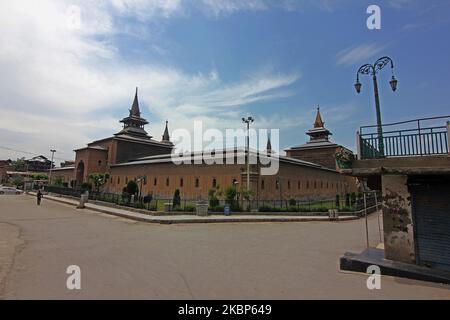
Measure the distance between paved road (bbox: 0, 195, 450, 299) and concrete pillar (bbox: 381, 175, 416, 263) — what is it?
38.1 inches

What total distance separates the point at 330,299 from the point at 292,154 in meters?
53.9

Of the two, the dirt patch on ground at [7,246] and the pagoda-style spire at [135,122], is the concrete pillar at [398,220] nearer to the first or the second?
the dirt patch on ground at [7,246]

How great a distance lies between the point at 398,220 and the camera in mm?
6992

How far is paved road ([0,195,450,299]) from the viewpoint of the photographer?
5133 millimetres

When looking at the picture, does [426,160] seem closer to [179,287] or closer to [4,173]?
[179,287]

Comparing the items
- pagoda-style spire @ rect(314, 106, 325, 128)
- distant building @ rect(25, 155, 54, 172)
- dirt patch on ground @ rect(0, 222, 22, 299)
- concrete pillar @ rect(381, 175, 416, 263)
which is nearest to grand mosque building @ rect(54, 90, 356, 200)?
pagoda-style spire @ rect(314, 106, 325, 128)

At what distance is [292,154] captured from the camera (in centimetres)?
5709

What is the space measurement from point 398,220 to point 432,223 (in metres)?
0.72

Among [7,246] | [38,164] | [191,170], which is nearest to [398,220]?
[7,246]

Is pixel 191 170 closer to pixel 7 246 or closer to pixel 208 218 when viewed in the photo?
pixel 208 218

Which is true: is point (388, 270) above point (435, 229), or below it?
below

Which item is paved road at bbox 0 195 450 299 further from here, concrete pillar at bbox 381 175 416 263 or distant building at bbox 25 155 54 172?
distant building at bbox 25 155 54 172

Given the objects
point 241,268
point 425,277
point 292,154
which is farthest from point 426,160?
point 292,154
